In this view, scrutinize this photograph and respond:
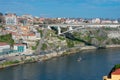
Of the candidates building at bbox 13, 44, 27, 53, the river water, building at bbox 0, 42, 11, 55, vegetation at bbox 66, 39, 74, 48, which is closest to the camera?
the river water

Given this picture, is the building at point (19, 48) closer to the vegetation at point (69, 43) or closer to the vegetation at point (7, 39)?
the vegetation at point (7, 39)

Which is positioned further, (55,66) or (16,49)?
(16,49)

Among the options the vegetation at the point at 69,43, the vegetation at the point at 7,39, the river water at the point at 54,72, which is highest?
the vegetation at the point at 7,39

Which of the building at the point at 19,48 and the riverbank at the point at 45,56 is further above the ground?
the building at the point at 19,48

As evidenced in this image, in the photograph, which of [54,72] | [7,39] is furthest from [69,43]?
[54,72]

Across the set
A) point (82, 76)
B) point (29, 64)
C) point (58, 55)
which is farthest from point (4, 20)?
point (82, 76)

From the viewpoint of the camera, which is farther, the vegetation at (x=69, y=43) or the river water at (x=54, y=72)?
the vegetation at (x=69, y=43)

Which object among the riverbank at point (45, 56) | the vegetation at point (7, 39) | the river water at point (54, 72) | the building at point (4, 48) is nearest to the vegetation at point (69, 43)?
the riverbank at point (45, 56)

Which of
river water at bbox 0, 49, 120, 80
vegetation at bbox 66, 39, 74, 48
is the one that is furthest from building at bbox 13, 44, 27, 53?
vegetation at bbox 66, 39, 74, 48

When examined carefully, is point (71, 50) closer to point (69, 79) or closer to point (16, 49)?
point (16, 49)

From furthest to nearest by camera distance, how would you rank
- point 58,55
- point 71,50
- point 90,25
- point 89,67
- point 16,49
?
point 90,25, point 71,50, point 58,55, point 16,49, point 89,67

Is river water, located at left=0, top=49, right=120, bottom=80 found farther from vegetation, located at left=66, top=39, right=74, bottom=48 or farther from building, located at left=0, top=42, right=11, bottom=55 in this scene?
vegetation, located at left=66, top=39, right=74, bottom=48
